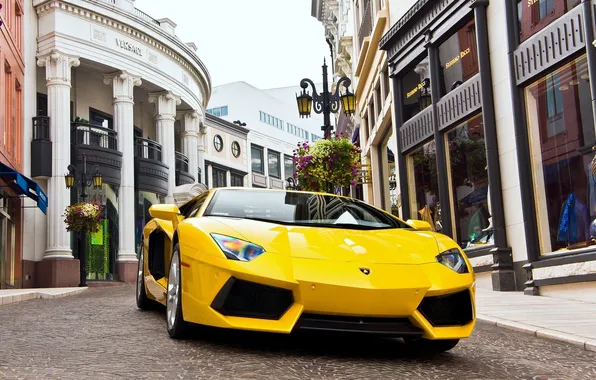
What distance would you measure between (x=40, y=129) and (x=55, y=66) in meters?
2.91

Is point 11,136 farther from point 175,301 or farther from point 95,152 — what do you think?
point 175,301

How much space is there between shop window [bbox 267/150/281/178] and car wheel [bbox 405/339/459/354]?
57.9 m

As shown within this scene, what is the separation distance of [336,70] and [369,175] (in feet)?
52.8

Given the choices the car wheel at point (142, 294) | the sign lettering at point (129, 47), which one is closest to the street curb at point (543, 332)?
the car wheel at point (142, 294)

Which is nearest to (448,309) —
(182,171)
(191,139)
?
(182,171)

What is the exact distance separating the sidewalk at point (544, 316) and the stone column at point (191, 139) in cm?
3079

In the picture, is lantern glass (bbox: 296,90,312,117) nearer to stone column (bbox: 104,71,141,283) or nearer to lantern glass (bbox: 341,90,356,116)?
lantern glass (bbox: 341,90,356,116)

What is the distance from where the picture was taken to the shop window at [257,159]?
197ft

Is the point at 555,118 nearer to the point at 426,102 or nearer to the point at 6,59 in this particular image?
the point at 426,102

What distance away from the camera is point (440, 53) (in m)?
15.8

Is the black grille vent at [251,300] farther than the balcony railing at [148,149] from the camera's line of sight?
No

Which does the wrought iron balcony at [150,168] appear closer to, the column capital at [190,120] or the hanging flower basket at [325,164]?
the column capital at [190,120]

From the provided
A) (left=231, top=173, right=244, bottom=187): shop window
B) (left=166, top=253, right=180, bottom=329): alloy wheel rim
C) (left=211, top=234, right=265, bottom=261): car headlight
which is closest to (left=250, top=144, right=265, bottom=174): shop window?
(left=231, top=173, right=244, bottom=187): shop window

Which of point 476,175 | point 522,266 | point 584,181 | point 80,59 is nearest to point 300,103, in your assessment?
point 476,175
